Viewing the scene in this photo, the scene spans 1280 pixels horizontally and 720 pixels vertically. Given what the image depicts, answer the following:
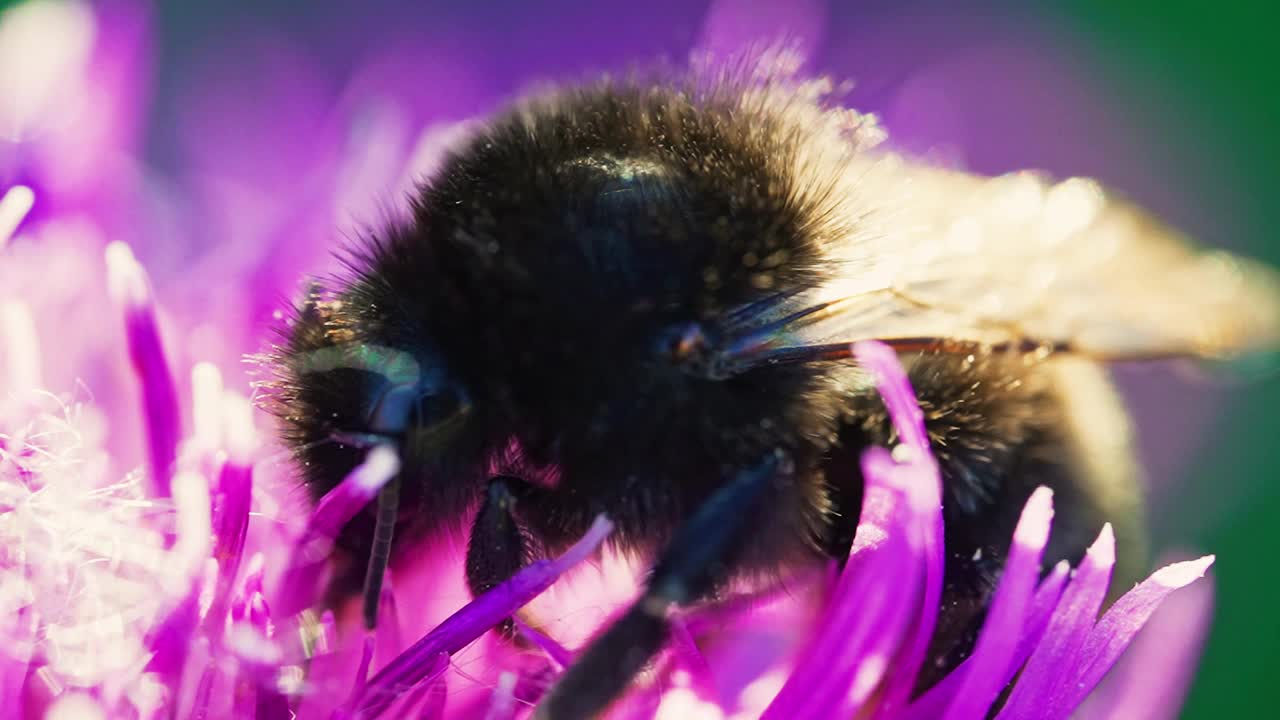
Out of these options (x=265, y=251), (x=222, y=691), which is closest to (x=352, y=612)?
(x=222, y=691)

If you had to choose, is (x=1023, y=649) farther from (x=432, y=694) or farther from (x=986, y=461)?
(x=432, y=694)

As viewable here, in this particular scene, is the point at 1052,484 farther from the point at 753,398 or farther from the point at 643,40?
the point at 643,40

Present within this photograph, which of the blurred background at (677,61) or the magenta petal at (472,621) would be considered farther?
the blurred background at (677,61)

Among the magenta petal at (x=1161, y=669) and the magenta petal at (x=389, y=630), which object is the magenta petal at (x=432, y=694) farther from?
the magenta petal at (x=1161, y=669)

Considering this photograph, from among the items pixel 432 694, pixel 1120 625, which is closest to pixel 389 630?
pixel 432 694

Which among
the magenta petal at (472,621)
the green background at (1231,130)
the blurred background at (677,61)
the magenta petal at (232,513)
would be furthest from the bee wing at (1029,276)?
the green background at (1231,130)

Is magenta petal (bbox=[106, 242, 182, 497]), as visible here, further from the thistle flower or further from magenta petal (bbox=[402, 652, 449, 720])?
magenta petal (bbox=[402, 652, 449, 720])

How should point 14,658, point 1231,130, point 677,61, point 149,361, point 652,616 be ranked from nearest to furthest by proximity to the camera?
point 652,616 → point 14,658 → point 149,361 → point 677,61 → point 1231,130
